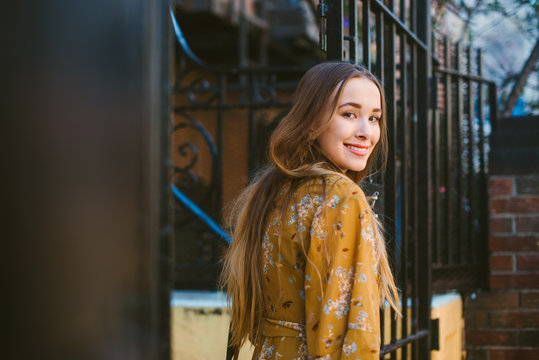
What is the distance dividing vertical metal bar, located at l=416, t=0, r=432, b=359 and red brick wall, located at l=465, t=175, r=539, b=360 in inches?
31.3

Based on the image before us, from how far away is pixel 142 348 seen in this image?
55 cm

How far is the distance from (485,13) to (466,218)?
198 centimetres

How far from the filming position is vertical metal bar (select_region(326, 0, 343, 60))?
1.86 meters

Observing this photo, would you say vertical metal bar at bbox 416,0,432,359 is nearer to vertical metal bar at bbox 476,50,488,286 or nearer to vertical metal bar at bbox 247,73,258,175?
vertical metal bar at bbox 476,50,488,286

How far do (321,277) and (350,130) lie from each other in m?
0.48

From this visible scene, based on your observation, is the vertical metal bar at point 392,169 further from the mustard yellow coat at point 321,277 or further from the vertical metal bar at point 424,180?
the mustard yellow coat at point 321,277

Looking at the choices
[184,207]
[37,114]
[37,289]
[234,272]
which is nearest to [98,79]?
[37,114]

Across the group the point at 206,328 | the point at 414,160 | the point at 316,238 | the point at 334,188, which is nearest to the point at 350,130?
the point at 334,188

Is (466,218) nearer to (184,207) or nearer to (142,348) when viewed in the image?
(184,207)

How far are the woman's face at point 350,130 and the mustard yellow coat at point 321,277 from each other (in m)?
0.19

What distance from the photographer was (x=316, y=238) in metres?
1.41

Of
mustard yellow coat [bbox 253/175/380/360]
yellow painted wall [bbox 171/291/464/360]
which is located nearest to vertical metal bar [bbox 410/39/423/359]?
yellow painted wall [bbox 171/291/464/360]

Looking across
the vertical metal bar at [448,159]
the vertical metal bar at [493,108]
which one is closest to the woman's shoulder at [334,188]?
the vertical metal bar at [448,159]

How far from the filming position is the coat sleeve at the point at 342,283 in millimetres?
1326
